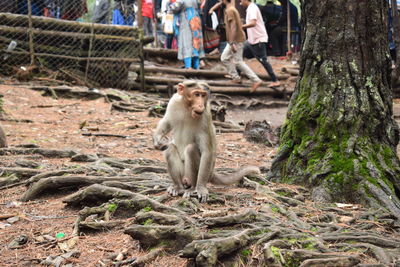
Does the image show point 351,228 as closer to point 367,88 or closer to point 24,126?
point 367,88

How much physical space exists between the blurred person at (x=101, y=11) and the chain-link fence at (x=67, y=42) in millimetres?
562

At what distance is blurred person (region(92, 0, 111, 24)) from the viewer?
15.7m

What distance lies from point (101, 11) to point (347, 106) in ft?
38.6

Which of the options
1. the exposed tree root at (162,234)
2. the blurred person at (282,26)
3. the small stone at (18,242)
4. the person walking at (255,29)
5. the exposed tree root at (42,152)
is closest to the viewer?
the exposed tree root at (162,234)

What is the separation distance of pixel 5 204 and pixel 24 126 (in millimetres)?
4655

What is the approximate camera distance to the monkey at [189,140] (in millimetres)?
5004

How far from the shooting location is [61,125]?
10.1m

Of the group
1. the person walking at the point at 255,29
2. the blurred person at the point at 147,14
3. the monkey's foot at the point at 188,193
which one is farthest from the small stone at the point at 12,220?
the blurred person at the point at 147,14

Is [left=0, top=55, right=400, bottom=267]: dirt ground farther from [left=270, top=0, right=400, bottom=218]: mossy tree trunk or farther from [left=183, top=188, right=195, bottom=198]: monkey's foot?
[left=270, top=0, right=400, bottom=218]: mossy tree trunk

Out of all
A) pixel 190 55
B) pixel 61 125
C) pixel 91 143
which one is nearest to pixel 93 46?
pixel 190 55

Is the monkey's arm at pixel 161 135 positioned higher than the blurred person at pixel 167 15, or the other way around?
the blurred person at pixel 167 15

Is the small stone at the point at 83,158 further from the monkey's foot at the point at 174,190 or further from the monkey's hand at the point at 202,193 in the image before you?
the monkey's hand at the point at 202,193

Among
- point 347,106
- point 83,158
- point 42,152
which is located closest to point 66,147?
point 42,152

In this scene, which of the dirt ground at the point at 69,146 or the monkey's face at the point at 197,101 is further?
the monkey's face at the point at 197,101
